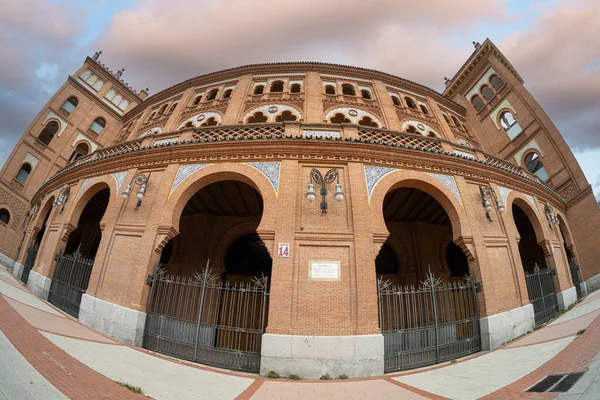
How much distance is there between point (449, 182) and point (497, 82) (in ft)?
50.9

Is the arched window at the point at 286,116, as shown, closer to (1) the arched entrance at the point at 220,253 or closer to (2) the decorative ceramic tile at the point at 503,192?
(1) the arched entrance at the point at 220,253

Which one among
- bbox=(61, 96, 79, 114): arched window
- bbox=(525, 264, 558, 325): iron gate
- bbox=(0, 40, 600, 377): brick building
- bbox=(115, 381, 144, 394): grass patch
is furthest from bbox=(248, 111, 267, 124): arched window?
bbox=(61, 96, 79, 114): arched window

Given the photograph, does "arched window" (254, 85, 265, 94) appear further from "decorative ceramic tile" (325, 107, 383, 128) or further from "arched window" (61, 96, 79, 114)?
"arched window" (61, 96, 79, 114)

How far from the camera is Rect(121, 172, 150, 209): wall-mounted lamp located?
814cm

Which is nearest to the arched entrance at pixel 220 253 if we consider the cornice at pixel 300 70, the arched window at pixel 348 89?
the cornice at pixel 300 70

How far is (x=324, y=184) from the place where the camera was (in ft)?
24.8

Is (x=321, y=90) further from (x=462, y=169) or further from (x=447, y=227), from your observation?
(x=447, y=227)

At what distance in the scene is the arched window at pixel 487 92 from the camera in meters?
18.8

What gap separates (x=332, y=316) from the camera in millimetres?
6223

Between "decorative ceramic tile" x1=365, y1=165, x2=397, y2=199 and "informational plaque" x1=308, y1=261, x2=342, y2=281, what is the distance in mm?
2478

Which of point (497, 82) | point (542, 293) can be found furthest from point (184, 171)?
point (497, 82)

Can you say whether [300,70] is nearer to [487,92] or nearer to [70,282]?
[70,282]

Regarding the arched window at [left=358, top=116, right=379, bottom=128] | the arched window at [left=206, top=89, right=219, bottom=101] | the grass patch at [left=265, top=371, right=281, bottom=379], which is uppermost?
the arched window at [left=206, top=89, right=219, bottom=101]

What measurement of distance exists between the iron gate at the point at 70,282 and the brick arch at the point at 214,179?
130 inches
